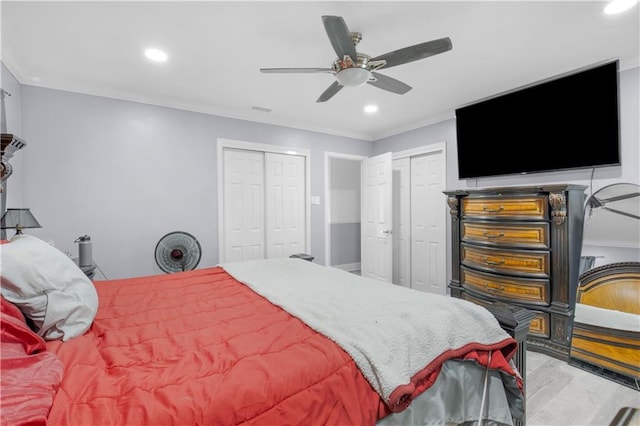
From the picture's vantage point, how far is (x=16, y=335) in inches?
32.9

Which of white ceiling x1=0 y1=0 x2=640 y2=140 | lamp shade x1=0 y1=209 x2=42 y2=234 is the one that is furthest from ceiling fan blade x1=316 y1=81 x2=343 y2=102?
lamp shade x1=0 y1=209 x2=42 y2=234

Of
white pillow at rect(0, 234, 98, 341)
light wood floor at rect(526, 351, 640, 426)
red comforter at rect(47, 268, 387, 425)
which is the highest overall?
white pillow at rect(0, 234, 98, 341)

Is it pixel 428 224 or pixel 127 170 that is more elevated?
pixel 127 170

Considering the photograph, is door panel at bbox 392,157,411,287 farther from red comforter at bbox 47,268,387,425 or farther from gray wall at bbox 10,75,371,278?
red comforter at bbox 47,268,387,425

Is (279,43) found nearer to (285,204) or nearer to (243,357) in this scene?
(243,357)

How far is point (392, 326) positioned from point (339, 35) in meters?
1.50

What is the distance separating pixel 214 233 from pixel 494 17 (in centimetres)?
334

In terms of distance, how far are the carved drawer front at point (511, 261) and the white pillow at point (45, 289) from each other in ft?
9.64

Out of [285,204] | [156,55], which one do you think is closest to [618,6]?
[156,55]

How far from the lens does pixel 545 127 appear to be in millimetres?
2721

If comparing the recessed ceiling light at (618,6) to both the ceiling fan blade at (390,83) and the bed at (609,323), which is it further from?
the bed at (609,323)

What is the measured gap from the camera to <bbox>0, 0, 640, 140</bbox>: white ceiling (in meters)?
1.82

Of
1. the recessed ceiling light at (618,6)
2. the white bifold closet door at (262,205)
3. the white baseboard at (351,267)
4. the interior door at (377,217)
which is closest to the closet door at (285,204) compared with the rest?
the white bifold closet door at (262,205)

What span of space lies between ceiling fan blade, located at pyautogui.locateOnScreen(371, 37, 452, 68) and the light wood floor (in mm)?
2172
